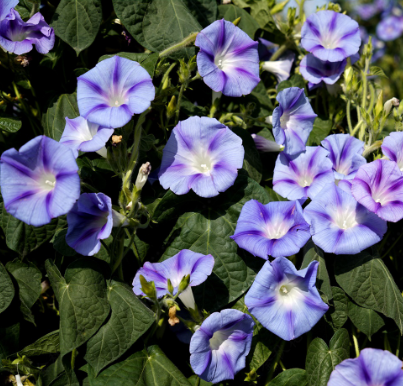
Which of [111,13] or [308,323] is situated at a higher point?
[111,13]

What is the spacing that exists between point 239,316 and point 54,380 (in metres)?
0.61

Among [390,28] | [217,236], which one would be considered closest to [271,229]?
[217,236]

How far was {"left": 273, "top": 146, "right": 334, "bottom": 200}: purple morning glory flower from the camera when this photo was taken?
1526 millimetres

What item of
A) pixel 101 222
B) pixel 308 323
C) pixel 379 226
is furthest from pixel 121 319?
pixel 379 226

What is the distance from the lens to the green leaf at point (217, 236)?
4.66 ft

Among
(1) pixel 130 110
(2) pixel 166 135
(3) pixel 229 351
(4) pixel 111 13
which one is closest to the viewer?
(1) pixel 130 110

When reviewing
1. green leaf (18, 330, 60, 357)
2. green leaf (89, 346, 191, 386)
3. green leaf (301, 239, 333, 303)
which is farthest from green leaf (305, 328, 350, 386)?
green leaf (18, 330, 60, 357)

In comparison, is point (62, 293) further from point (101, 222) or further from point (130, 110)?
point (130, 110)

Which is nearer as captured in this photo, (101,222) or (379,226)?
(101,222)

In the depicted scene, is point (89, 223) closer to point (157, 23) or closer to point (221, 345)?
point (221, 345)

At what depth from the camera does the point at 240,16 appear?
1.78m

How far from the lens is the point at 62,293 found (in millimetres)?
1310

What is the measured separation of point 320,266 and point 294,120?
1.77ft

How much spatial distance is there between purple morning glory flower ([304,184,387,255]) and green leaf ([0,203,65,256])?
2.67 ft
